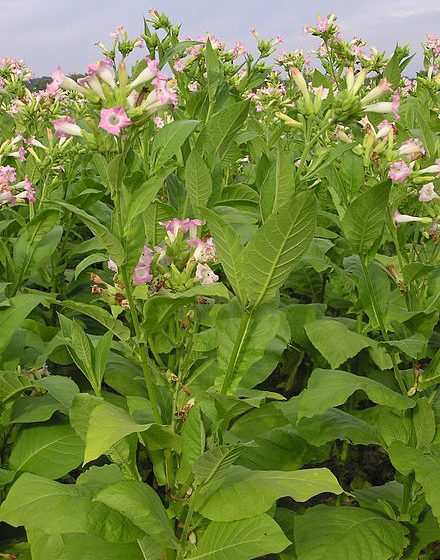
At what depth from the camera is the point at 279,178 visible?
1.59 metres

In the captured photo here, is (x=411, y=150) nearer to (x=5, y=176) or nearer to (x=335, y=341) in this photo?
(x=335, y=341)

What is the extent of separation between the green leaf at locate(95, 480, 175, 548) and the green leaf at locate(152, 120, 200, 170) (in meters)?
1.11

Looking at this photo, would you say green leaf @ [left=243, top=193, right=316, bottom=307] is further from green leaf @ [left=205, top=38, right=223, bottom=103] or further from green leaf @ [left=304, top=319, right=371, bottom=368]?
green leaf @ [left=205, top=38, right=223, bottom=103]

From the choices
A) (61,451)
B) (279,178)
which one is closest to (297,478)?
(279,178)

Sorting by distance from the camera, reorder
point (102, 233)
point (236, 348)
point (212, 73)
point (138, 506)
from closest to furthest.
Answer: point (102, 233) < point (138, 506) < point (236, 348) < point (212, 73)

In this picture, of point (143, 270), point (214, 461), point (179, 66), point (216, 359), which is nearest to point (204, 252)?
point (143, 270)

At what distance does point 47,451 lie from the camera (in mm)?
2223

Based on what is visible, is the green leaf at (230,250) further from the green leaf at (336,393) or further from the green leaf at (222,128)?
the green leaf at (222,128)

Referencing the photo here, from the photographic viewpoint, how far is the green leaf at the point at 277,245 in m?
1.44

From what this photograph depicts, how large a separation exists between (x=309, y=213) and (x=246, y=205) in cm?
183

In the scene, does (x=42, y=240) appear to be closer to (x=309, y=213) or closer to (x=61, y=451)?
(x=61, y=451)

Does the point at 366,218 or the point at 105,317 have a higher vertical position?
the point at 366,218

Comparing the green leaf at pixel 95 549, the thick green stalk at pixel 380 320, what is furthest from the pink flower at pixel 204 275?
the green leaf at pixel 95 549

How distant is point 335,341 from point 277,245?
76cm
